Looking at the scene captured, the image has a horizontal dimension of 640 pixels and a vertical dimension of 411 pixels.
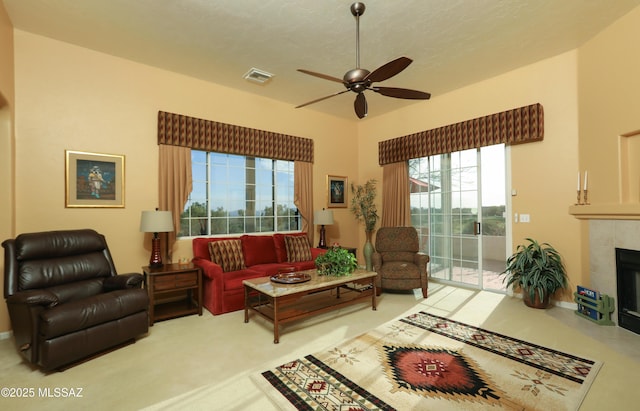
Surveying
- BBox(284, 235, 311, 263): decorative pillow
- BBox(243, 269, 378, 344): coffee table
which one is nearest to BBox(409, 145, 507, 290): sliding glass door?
BBox(243, 269, 378, 344): coffee table

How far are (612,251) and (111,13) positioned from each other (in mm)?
5952

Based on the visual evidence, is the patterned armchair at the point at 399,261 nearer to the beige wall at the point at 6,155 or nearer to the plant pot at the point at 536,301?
the plant pot at the point at 536,301

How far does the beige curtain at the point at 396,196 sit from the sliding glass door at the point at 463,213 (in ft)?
0.66

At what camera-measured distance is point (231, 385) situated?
224 centimetres

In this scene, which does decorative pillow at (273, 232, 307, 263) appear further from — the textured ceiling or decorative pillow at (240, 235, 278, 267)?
the textured ceiling

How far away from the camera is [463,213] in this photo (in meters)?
5.05

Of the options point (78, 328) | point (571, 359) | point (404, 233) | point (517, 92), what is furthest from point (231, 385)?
point (517, 92)

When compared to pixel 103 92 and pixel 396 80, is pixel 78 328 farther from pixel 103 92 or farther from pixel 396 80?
pixel 396 80

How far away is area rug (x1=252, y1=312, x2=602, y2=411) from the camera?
202 cm

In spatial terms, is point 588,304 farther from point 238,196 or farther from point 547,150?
point 238,196

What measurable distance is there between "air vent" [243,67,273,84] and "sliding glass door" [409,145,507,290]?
3102 mm

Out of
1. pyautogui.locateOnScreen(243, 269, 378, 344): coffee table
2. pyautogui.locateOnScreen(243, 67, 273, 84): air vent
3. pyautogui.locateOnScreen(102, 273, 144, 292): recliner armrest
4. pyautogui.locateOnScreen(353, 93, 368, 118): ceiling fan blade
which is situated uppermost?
pyautogui.locateOnScreen(243, 67, 273, 84): air vent

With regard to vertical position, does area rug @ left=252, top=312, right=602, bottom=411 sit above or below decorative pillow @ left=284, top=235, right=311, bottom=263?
below

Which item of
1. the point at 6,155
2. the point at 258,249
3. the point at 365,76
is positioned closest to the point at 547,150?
the point at 365,76
